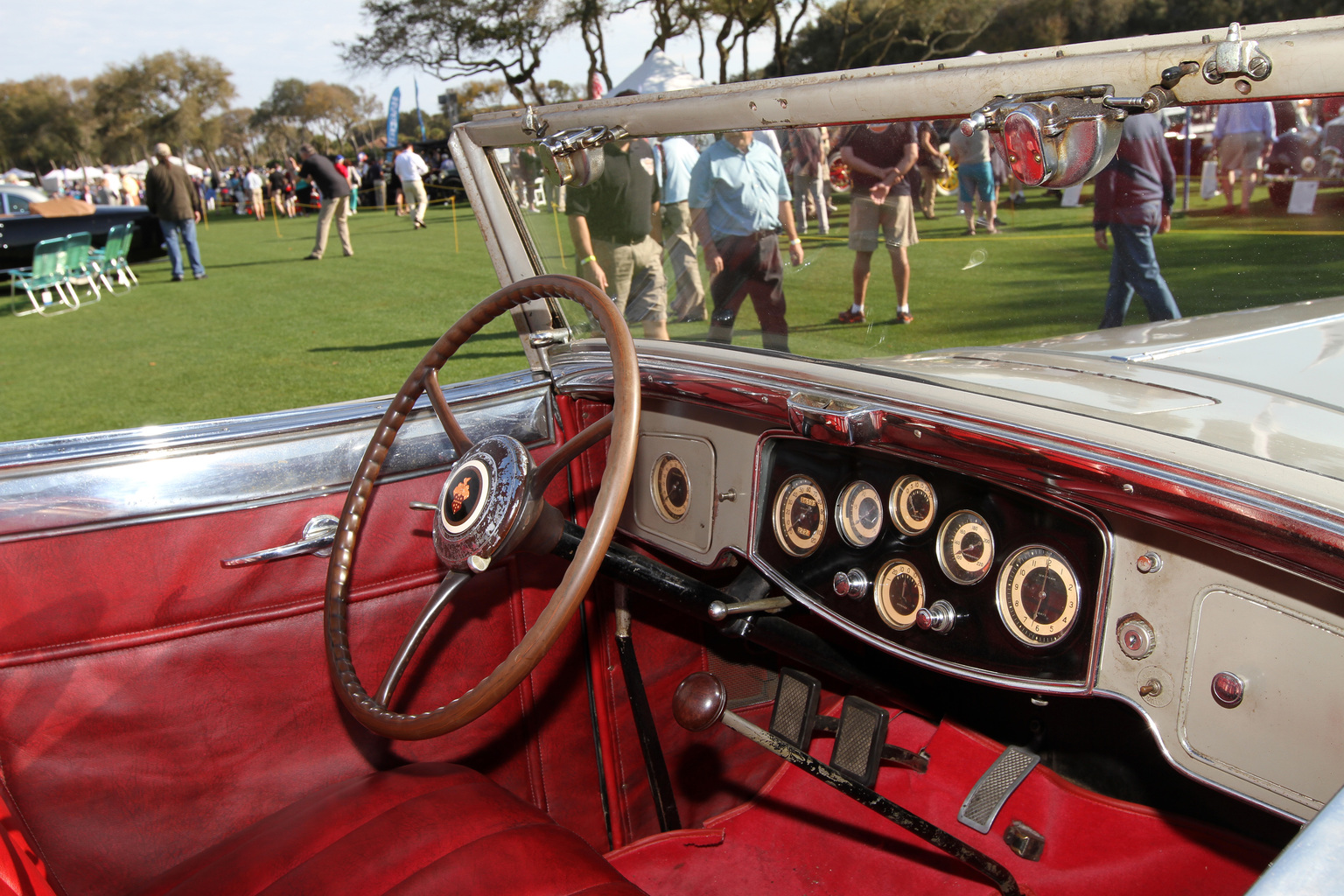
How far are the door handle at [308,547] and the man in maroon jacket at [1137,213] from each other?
1419 millimetres

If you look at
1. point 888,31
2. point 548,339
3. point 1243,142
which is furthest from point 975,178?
point 888,31

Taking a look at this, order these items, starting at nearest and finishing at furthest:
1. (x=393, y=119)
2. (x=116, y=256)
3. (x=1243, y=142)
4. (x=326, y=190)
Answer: (x=1243, y=142), (x=116, y=256), (x=326, y=190), (x=393, y=119)

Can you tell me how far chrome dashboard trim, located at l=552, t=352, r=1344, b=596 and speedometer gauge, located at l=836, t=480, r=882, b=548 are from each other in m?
0.18

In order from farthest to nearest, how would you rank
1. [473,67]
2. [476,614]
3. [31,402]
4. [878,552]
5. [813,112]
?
[473,67]
[31,402]
[476,614]
[878,552]
[813,112]

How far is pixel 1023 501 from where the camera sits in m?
1.41

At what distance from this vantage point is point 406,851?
4.83 feet

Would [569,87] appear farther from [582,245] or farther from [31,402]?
[582,245]

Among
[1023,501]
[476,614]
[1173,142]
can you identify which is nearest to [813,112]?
[1173,142]

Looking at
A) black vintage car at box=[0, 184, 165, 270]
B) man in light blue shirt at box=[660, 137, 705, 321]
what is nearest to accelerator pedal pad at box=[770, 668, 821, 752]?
man in light blue shirt at box=[660, 137, 705, 321]

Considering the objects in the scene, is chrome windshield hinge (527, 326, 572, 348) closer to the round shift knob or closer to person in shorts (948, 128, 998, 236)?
the round shift knob

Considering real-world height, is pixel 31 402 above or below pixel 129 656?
below

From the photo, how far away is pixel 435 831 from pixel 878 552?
86 cm

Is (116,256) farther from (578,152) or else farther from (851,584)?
(851,584)

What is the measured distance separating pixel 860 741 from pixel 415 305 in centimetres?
855
